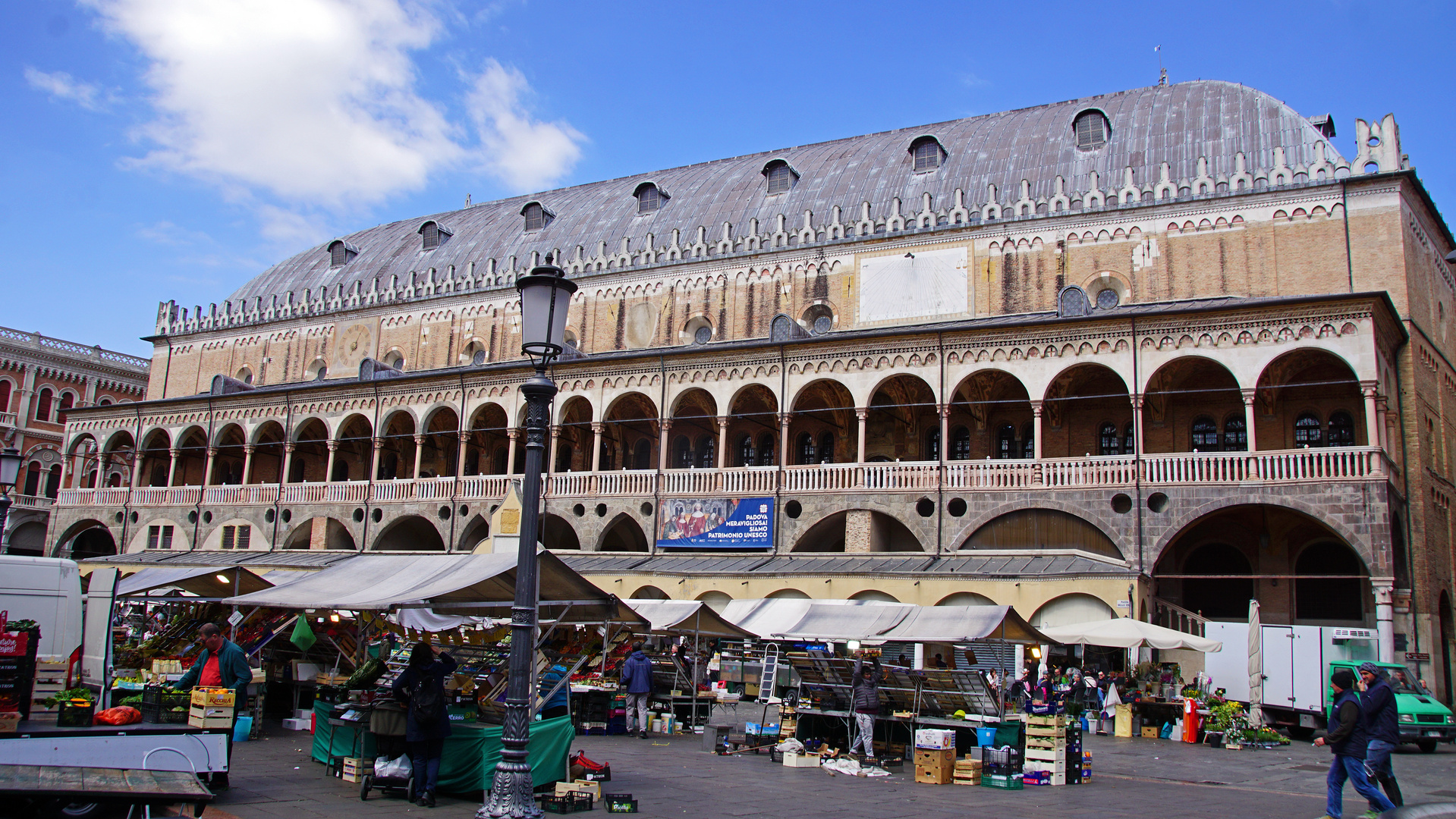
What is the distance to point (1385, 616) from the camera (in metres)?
23.3

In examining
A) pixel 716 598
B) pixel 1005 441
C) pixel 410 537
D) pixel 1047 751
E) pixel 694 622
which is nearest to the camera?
pixel 1047 751

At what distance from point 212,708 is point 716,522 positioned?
783 inches

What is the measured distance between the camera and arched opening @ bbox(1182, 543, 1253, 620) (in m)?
28.9

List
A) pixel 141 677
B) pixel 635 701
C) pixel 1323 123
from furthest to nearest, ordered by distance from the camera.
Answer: pixel 1323 123 < pixel 635 701 < pixel 141 677

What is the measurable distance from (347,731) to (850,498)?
18686mm

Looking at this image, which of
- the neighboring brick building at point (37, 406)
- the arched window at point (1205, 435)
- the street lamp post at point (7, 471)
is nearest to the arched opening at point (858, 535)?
the arched window at point (1205, 435)

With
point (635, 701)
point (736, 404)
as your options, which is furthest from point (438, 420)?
point (635, 701)

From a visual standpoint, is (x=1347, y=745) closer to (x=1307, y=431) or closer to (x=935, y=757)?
(x=935, y=757)

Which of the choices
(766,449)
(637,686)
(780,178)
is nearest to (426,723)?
(637,686)

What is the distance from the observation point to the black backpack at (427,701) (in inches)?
431

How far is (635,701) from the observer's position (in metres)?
19.4

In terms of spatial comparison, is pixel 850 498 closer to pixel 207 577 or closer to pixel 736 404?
pixel 736 404

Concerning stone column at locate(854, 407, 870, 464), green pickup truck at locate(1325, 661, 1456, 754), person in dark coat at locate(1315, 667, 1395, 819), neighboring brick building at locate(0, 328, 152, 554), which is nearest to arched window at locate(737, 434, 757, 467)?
stone column at locate(854, 407, 870, 464)

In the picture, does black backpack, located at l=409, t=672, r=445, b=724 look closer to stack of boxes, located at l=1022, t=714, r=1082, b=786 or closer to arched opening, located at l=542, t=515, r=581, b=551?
stack of boxes, located at l=1022, t=714, r=1082, b=786
